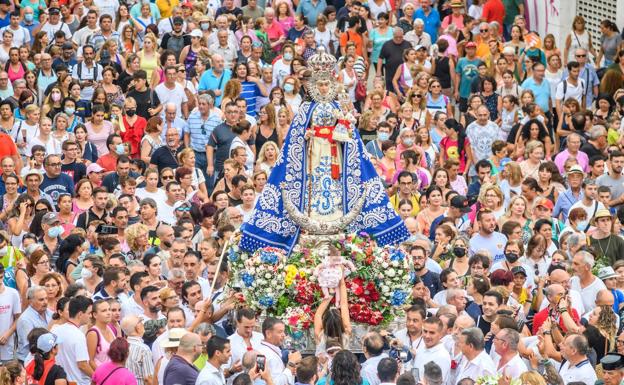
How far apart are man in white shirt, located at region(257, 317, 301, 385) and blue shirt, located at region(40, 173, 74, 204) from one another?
6438 millimetres

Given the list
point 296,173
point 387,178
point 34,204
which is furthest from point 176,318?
point 387,178

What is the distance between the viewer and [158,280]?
19422 millimetres

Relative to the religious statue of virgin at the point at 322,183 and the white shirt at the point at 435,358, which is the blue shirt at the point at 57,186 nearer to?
the religious statue of virgin at the point at 322,183

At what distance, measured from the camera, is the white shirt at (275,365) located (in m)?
16.7

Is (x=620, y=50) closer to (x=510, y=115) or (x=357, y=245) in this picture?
(x=510, y=115)

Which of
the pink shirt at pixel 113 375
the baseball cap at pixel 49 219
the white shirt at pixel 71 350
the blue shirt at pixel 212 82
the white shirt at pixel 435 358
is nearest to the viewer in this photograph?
the pink shirt at pixel 113 375

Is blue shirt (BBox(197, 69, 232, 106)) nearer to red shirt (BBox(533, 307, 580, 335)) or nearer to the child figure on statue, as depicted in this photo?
the child figure on statue

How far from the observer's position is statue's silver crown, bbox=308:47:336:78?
1906cm

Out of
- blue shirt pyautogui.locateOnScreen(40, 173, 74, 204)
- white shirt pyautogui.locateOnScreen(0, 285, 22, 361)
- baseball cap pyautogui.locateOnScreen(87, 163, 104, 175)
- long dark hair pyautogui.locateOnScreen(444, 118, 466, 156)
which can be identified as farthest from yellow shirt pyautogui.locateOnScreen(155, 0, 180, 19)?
white shirt pyautogui.locateOnScreen(0, 285, 22, 361)

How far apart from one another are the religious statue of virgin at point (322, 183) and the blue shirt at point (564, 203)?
14.7ft

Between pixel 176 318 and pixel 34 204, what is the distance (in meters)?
5.42

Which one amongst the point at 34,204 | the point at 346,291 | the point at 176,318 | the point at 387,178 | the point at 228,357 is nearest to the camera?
the point at 228,357

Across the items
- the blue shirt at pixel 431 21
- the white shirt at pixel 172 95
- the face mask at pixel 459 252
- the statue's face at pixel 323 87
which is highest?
the statue's face at pixel 323 87

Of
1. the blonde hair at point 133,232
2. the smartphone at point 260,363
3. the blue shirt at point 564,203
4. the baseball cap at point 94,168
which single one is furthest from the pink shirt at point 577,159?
the smartphone at point 260,363
